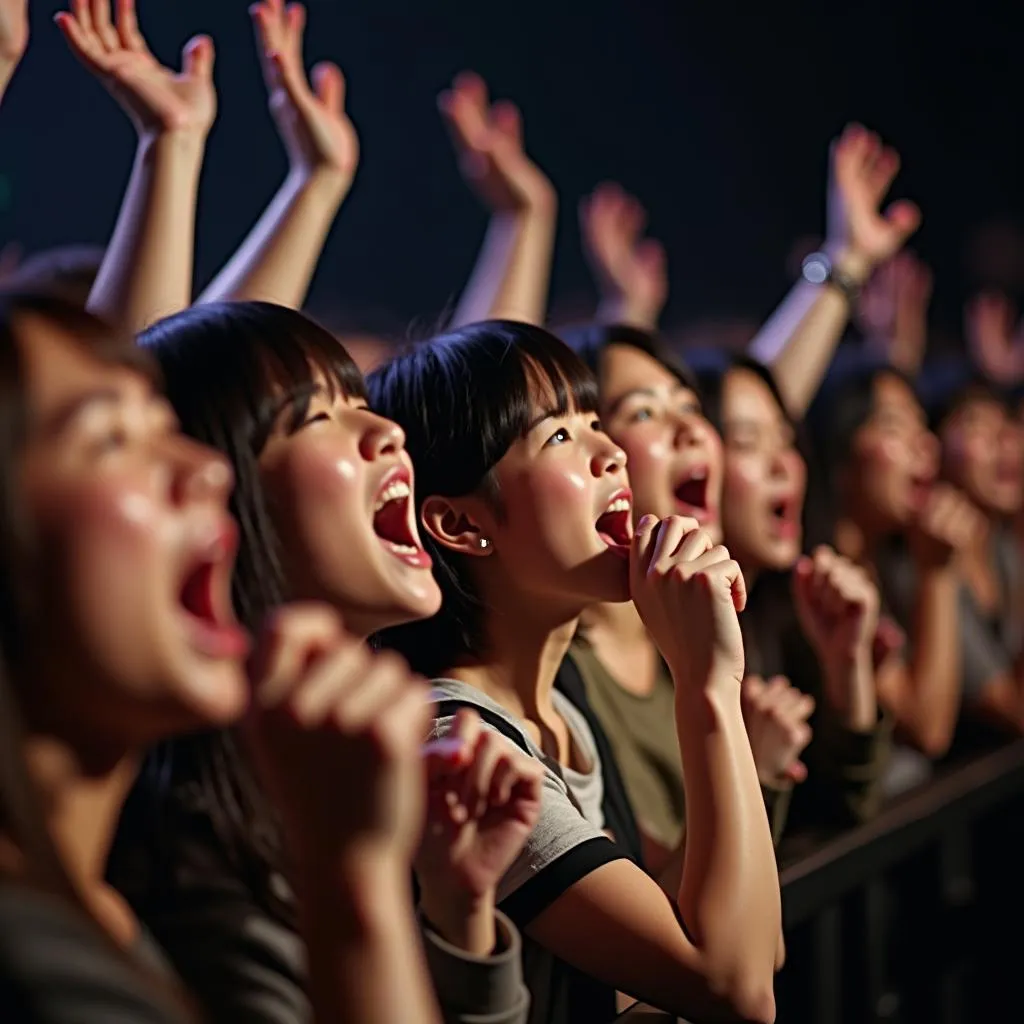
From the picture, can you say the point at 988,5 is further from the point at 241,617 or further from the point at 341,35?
the point at 241,617

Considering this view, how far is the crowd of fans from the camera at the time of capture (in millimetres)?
639

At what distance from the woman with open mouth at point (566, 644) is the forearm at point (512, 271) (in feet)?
1.84

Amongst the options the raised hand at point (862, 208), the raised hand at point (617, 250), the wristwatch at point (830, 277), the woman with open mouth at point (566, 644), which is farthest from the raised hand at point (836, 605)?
the raised hand at point (617, 250)

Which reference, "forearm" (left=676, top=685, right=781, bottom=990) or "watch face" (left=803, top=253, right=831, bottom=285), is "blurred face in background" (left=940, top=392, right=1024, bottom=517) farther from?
"forearm" (left=676, top=685, right=781, bottom=990)

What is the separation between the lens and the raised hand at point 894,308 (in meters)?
3.15

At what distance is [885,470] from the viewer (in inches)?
85.4

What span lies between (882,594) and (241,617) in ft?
5.48

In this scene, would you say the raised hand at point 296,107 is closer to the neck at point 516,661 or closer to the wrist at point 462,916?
the neck at point 516,661

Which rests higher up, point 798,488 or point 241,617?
point 241,617

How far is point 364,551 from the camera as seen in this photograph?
2.91 feet

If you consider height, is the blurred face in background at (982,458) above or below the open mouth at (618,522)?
below

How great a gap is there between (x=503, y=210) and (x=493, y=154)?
83mm

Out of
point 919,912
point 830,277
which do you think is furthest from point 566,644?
point 830,277

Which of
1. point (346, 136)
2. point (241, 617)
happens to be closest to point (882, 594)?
point (346, 136)
